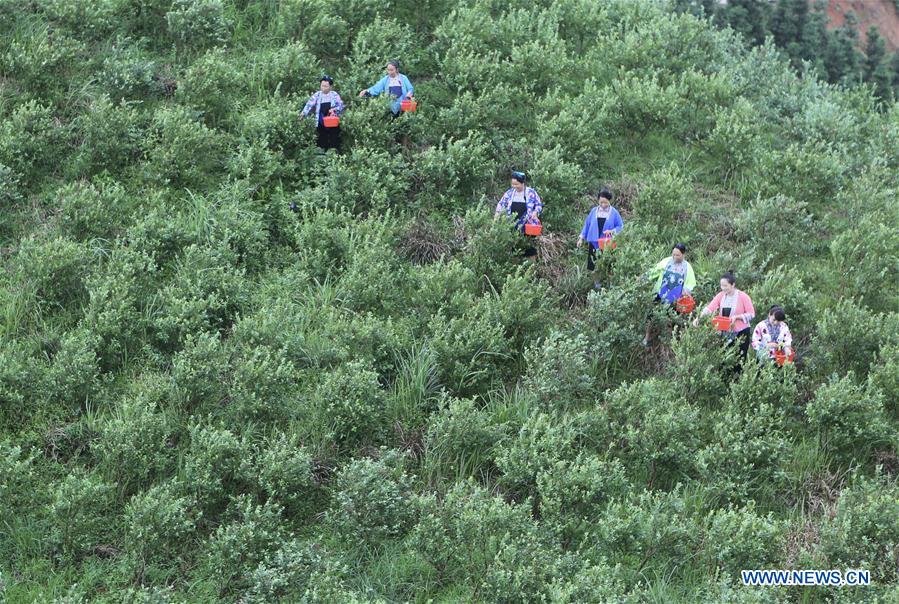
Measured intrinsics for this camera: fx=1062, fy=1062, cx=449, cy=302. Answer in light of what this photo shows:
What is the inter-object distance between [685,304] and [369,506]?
438 cm

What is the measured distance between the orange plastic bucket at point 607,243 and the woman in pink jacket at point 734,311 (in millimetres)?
1424

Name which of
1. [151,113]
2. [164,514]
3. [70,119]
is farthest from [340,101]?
[164,514]

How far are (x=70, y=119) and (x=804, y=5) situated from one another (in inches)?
1106

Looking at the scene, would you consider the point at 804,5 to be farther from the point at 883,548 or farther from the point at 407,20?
the point at 883,548

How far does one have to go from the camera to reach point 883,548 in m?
9.32

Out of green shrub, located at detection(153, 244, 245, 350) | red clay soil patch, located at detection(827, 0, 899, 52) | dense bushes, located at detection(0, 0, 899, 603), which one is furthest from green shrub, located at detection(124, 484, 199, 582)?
red clay soil patch, located at detection(827, 0, 899, 52)

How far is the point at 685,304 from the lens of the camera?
11.7 metres

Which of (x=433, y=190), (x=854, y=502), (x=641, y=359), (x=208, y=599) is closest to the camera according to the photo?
(x=208, y=599)

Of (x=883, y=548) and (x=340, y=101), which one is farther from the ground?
(x=340, y=101)

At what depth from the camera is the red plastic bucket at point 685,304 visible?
460 inches

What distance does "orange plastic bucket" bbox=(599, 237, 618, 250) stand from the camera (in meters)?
12.2

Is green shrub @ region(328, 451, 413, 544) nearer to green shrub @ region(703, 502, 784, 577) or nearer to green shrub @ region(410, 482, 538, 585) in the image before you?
green shrub @ region(410, 482, 538, 585)

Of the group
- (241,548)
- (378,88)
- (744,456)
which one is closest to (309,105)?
(378,88)

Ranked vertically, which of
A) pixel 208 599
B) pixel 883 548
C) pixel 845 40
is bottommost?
pixel 845 40
